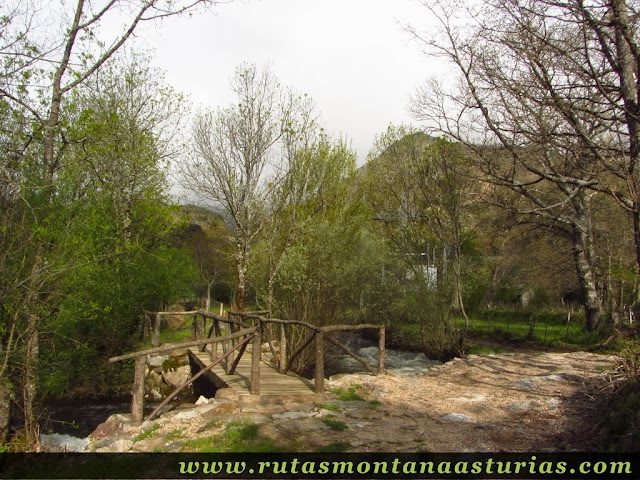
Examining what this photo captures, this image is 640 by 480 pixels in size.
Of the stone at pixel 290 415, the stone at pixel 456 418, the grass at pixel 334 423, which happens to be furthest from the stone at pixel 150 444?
the stone at pixel 456 418

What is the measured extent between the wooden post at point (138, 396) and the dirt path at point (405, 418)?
0.56 ft

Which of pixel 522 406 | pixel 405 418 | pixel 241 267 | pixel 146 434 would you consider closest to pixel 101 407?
pixel 241 267

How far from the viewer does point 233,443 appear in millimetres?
5262

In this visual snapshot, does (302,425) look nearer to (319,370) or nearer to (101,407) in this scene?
(319,370)

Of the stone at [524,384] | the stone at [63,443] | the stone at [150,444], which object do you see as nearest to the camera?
the stone at [150,444]

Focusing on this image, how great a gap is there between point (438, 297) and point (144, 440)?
11.3 meters

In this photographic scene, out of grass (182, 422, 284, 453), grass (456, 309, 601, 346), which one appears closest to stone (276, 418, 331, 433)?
grass (182, 422, 284, 453)

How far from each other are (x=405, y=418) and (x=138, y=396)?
12.3 ft

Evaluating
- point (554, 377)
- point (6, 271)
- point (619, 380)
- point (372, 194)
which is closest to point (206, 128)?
point (372, 194)

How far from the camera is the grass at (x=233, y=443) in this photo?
5.08m

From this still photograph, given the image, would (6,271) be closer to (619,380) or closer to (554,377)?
(619,380)

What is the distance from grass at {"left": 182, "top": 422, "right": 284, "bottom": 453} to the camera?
508cm

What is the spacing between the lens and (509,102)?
823cm

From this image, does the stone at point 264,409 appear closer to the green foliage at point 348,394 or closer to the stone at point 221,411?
the stone at point 221,411
